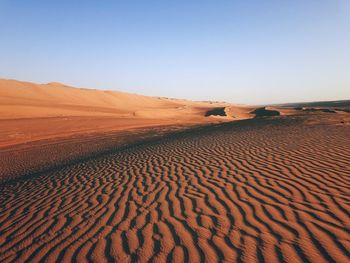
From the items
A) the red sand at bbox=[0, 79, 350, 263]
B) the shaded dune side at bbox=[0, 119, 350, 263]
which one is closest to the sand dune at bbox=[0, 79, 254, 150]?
the red sand at bbox=[0, 79, 350, 263]

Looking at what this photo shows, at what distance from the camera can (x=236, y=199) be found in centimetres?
533

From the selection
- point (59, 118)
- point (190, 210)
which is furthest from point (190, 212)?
point (59, 118)

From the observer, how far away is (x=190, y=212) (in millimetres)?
4863

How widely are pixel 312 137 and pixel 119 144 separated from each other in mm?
9953

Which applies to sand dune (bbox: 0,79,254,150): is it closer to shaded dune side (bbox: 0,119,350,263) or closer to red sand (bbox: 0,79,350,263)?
red sand (bbox: 0,79,350,263)

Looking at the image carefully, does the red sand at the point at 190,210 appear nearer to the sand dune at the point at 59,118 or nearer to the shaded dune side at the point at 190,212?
the shaded dune side at the point at 190,212

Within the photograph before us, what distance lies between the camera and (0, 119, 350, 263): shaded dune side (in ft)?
12.1

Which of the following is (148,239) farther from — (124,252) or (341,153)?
(341,153)

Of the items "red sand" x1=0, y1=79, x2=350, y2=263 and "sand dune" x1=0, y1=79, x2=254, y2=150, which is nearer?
"red sand" x1=0, y1=79, x2=350, y2=263

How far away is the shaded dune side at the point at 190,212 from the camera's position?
370cm

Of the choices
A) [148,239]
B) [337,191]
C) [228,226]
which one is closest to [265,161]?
[337,191]

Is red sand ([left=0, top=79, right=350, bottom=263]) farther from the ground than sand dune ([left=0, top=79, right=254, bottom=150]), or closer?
farther from the ground

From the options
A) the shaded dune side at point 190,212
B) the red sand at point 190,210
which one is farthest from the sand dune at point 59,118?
the shaded dune side at point 190,212

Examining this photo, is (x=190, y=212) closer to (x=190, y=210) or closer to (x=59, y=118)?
(x=190, y=210)
